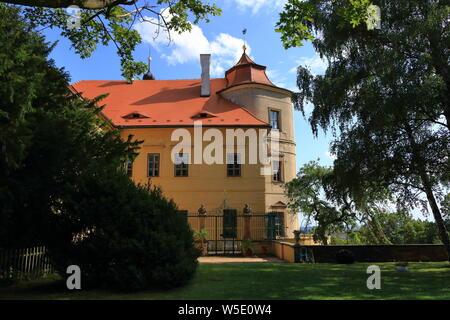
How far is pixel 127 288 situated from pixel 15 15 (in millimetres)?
8347

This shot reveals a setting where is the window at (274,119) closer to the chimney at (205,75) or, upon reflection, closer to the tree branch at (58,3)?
the chimney at (205,75)

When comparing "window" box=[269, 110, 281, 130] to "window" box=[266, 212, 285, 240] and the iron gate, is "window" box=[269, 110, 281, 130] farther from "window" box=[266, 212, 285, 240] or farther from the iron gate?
the iron gate

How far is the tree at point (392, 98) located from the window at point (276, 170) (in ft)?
36.0

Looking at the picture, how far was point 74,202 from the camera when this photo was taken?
789cm

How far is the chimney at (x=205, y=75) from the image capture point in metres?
29.3

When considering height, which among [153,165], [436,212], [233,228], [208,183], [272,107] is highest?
[272,107]

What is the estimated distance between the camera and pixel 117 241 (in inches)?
305

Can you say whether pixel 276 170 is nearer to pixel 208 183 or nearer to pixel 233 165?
pixel 233 165

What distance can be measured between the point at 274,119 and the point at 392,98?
632 inches

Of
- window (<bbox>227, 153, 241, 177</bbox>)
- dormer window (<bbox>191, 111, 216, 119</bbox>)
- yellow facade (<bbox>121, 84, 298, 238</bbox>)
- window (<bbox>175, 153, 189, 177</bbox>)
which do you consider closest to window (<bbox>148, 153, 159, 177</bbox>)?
yellow facade (<bbox>121, 84, 298, 238</bbox>)

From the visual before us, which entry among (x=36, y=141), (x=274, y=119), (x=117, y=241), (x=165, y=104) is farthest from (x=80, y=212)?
(x=274, y=119)

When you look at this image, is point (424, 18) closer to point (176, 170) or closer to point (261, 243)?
point (261, 243)

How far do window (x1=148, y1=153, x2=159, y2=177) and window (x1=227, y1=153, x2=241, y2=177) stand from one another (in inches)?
208

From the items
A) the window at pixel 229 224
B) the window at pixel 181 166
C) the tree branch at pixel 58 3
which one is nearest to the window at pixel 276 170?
the window at pixel 229 224
